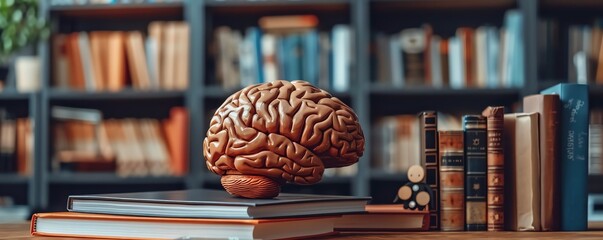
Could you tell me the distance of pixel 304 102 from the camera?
1.17 meters

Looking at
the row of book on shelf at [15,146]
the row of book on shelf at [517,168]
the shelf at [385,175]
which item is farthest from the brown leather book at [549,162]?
the row of book on shelf at [15,146]

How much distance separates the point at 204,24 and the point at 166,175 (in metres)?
0.58

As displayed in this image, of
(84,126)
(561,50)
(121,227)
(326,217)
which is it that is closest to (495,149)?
(326,217)

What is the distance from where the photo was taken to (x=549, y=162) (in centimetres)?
133

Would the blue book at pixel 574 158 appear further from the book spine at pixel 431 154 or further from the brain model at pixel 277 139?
the brain model at pixel 277 139

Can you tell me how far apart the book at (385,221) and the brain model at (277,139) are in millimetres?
135

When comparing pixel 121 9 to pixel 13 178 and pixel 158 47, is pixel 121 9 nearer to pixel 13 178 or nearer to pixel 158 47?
pixel 158 47

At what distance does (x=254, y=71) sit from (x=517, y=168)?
1.93m

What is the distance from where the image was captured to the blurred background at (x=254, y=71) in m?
3.12

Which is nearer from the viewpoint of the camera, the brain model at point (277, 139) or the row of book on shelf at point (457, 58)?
the brain model at point (277, 139)

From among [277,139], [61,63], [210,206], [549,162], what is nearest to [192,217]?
[210,206]

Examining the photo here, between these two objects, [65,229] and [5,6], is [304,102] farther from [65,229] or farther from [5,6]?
[5,6]

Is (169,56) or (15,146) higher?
(169,56)

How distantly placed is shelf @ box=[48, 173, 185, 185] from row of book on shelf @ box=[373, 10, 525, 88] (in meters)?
0.86
